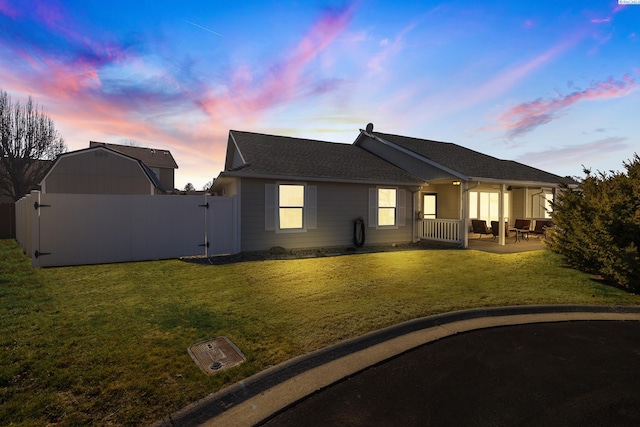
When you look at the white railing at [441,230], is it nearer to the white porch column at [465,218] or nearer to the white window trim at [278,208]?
the white porch column at [465,218]

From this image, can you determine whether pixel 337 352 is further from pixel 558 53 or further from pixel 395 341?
pixel 558 53

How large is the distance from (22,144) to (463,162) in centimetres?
3644

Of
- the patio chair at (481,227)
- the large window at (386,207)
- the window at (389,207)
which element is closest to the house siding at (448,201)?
the patio chair at (481,227)

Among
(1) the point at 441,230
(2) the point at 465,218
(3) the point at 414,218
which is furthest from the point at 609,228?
(3) the point at 414,218

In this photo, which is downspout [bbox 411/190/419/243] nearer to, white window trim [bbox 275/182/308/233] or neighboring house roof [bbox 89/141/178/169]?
white window trim [bbox 275/182/308/233]

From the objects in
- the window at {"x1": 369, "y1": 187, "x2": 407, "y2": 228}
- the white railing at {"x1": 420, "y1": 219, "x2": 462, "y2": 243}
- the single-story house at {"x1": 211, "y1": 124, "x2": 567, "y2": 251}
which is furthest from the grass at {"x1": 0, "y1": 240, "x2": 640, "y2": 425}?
the window at {"x1": 369, "y1": 187, "x2": 407, "y2": 228}

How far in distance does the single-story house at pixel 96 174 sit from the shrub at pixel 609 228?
22.1 meters

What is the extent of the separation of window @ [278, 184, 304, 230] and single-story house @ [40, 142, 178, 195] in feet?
43.5

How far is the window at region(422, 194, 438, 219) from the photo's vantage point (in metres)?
16.1

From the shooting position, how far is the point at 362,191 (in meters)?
12.9

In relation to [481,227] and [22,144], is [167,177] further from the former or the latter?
[481,227]

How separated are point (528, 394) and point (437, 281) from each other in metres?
4.36

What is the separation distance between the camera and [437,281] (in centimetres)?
722

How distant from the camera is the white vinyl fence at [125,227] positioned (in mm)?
8359
